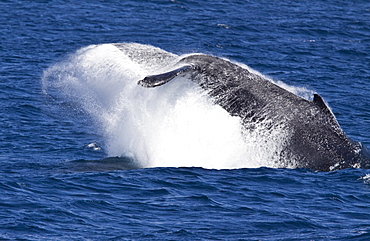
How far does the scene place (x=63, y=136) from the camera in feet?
79.8

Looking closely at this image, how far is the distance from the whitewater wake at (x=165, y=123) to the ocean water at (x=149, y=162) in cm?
4

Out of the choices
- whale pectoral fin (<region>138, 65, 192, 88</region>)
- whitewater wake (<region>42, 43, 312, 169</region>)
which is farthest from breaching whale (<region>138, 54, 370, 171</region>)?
whale pectoral fin (<region>138, 65, 192, 88</region>)

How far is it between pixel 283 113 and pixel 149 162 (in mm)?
4059

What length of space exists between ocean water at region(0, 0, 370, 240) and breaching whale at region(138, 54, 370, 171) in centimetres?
38

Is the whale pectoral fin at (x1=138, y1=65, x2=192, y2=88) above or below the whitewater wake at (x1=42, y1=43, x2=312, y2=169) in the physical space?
above

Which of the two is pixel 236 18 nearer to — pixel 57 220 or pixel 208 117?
pixel 208 117

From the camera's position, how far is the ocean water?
15484mm

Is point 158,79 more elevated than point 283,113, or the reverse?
point 158,79

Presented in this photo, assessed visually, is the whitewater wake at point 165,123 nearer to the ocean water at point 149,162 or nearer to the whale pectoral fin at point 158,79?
the ocean water at point 149,162

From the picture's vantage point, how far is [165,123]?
2119cm

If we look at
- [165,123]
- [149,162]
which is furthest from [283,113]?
[149,162]

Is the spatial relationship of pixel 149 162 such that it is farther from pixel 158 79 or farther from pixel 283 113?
pixel 283 113

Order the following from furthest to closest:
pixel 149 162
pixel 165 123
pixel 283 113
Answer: pixel 165 123, pixel 149 162, pixel 283 113

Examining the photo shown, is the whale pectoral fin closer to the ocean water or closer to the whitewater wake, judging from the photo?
the whitewater wake
